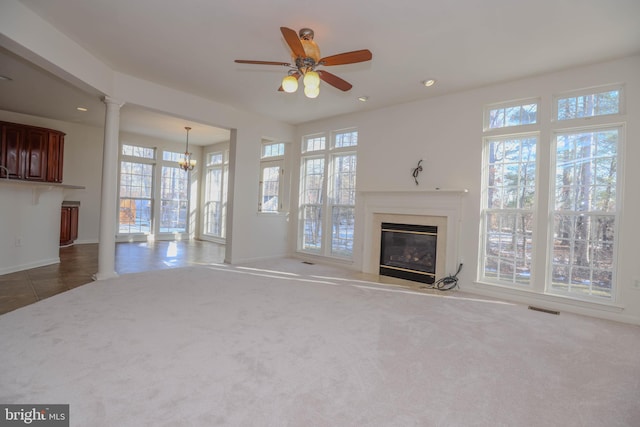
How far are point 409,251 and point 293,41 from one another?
150 inches

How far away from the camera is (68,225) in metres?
7.10

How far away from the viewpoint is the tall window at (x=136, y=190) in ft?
27.2

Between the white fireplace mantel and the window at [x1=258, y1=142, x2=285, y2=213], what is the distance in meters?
2.10

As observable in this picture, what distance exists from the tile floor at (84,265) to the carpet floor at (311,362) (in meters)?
0.37

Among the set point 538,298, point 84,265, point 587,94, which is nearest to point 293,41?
point 587,94

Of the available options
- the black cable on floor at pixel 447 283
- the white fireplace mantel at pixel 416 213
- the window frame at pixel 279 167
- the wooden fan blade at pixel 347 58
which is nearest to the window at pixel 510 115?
the white fireplace mantel at pixel 416 213

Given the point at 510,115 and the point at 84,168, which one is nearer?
the point at 510,115

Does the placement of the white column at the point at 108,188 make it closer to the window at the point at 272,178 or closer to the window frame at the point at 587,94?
the window at the point at 272,178

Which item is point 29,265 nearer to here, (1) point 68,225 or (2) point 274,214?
(1) point 68,225

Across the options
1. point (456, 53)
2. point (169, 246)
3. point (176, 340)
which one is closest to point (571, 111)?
point (456, 53)

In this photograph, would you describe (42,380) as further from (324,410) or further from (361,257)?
(361,257)

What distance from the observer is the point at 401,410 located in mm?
1774

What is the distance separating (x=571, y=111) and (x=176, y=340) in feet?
16.6

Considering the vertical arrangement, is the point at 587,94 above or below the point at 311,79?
above
